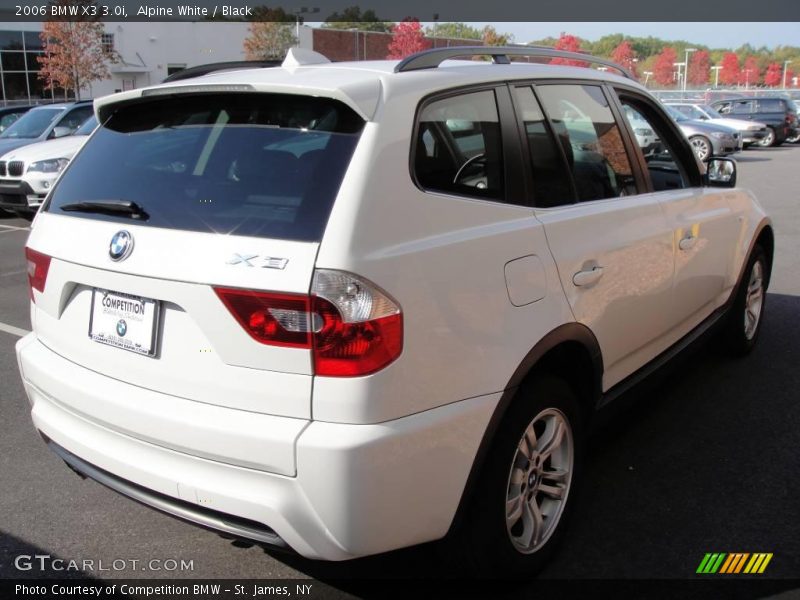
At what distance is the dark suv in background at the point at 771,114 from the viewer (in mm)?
27500

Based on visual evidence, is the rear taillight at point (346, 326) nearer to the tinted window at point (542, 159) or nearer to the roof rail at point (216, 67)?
the tinted window at point (542, 159)

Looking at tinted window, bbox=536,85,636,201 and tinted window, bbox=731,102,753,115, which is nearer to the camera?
tinted window, bbox=536,85,636,201

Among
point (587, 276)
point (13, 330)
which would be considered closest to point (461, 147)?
point (587, 276)

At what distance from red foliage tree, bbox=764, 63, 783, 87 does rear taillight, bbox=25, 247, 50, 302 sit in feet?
403

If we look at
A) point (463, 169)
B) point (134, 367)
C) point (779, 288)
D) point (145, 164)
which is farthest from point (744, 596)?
point (779, 288)

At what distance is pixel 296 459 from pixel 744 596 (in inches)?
69.8

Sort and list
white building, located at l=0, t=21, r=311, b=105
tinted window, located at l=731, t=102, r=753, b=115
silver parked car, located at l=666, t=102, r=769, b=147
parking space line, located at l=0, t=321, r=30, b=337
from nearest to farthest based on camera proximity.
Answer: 1. parking space line, located at l=0, t=321, r=30, b=337
2. silver parked car, located at l=666, t=102, r=769, b=147
3. tinted window, located at l=731, t=102, r=753, b=115
4. white building, located at l=0, t=21, r=311, b=105

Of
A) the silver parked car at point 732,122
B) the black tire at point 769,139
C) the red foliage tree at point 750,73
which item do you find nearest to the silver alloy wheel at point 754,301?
the silver parked car at point 732,122

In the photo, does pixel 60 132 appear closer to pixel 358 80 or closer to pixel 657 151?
pixel 657 151

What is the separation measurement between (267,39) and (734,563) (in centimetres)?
4585

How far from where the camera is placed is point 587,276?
301 centimetres

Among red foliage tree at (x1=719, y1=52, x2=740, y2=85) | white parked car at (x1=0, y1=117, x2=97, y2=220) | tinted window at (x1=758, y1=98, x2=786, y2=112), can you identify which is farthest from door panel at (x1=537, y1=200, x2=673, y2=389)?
red foliage tree at (x1=719, y1=52, x2=740, y2=85)

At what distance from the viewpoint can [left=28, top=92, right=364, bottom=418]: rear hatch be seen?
7.33 feet

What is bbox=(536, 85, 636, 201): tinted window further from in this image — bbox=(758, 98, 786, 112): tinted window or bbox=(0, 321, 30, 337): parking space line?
bbox=(758, 98, 786, 112): tinted window
